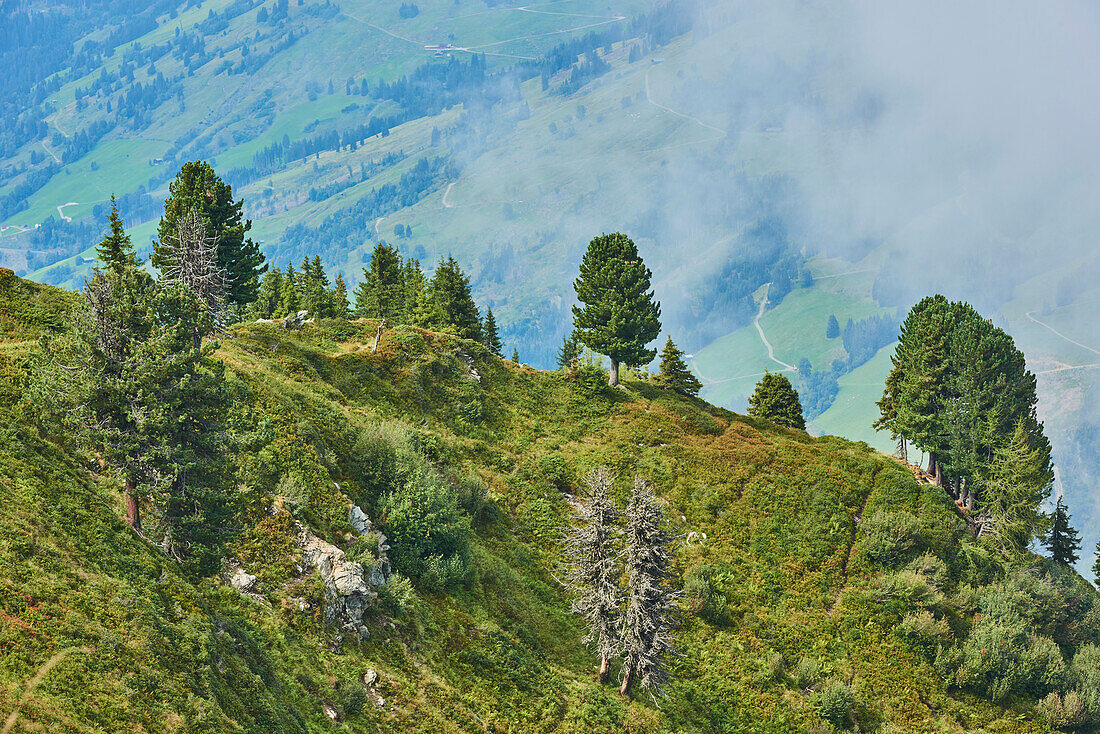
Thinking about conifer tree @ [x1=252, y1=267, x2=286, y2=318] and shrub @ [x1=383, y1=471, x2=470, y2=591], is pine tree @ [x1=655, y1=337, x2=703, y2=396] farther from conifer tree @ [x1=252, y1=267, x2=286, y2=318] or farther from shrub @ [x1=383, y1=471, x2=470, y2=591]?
conifer tree @ [x1=252, y1=267, x2=286, y2=318]

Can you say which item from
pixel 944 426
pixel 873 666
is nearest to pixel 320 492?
pixel 873 666

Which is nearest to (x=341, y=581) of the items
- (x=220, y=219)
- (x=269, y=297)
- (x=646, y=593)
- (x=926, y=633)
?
(x=646, y=593)

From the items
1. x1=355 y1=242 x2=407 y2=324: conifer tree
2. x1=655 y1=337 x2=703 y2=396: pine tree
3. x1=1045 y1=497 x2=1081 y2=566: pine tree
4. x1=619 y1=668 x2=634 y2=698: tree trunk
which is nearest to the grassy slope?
x1=619 y1=668 x2=634 y2=698: tree trunk

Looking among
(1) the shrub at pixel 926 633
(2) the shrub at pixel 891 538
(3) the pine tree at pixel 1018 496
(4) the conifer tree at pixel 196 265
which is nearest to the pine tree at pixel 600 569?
(1) the shrub at pixel 926 633

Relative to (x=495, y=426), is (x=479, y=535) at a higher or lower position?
lower

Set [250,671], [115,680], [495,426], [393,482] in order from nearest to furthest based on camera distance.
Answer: [115,680]
[250,671]
[393,482]
[495,426]

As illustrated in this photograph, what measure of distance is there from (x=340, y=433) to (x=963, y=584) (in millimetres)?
50923

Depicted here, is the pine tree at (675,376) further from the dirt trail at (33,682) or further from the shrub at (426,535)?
the dirt trail at (33,682)

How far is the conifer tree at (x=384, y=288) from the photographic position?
10756 centimetres

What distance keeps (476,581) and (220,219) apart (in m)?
41.8

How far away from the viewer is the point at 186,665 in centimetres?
2614

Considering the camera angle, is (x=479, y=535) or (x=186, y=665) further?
(x=479, y=535)

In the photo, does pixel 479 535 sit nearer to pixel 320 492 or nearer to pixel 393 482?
pixel 393 482

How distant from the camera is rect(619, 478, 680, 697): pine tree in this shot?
145ft
